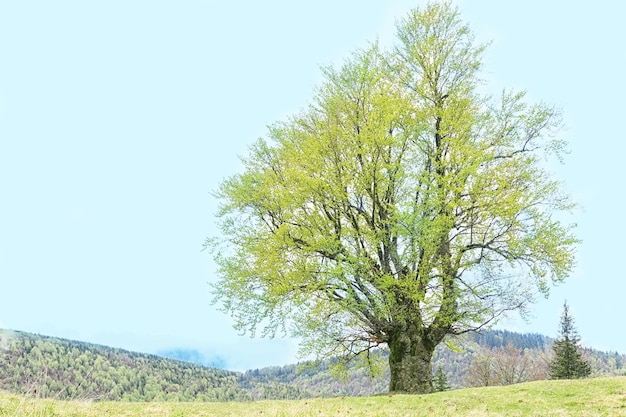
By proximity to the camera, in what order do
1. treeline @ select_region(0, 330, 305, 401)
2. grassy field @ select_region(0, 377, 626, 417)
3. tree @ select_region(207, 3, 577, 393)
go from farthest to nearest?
treeline @ select_region(0, 330, 305, 401) < tree @ select_region(207, 3, 577, 393) < grassy field @ select_region(0, 377, 626, 417)

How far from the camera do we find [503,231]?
731 inches

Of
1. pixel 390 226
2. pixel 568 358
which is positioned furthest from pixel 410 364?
pixel 568 358

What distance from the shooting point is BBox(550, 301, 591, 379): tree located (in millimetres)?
36812

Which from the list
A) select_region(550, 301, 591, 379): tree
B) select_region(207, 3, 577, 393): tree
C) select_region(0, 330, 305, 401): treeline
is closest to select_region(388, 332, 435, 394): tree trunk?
select_region(207, 3, 577, 393): tree

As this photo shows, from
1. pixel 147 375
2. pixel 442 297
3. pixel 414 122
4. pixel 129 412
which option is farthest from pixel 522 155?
pixel 147 375

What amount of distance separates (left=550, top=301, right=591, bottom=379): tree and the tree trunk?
78.0ft

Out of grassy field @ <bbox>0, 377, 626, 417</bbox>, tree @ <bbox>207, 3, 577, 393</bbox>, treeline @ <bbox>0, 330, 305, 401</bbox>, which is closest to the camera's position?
grassy field @ <bbox>0, 377, 626, 417</bbox>

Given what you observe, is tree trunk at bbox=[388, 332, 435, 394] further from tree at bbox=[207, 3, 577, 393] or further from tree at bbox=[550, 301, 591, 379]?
tree at bbox=[550, 301, 591, 379]

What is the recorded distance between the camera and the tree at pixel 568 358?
36.8 meters

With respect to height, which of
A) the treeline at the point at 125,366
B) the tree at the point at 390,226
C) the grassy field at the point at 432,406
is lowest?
the treeline at the point at 125,366

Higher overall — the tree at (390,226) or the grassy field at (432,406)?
the tree at (390,226)

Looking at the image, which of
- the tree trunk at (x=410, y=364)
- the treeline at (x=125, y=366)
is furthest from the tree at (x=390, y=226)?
the treeline at (x=125, y=366)

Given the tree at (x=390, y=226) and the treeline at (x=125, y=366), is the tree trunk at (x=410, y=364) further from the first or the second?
the treeline at (x=125, y=366)

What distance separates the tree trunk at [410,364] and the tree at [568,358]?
2378 cm
